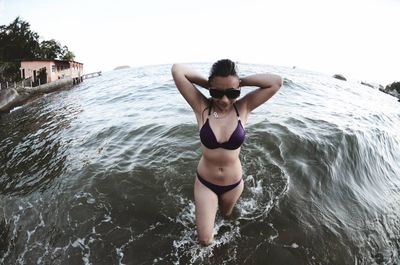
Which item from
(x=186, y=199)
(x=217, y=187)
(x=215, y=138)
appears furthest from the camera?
(x=186, y=199)

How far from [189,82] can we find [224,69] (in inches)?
25.0

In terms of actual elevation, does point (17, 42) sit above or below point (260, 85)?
above

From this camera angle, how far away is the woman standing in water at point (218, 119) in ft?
12.5

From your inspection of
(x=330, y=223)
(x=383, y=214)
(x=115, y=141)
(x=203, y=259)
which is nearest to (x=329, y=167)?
(x=383, y=214)

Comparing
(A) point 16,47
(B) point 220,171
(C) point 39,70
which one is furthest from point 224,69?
(A) point 16,47

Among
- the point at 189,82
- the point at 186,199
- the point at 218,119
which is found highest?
the point at 189,82

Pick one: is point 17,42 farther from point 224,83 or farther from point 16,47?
point 224,83

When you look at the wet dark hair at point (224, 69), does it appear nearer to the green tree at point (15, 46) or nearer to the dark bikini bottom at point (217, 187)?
the dark bikini bottom at point (217, 187)

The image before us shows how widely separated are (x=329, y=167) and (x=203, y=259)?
4.77 m

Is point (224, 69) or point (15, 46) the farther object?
point (15, 46)

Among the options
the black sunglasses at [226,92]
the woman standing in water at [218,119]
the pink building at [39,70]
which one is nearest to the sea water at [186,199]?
the woman standing in water at [218,119]

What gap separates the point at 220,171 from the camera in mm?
4371

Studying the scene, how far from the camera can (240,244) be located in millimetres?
4891

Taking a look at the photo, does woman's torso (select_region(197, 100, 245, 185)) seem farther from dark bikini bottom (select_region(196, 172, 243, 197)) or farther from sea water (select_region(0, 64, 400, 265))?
sea water (select_region(0, 64, 400, 265))
